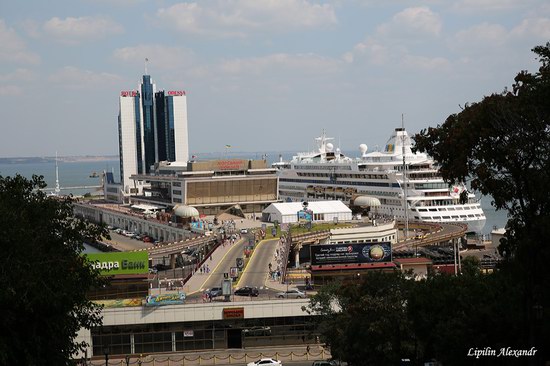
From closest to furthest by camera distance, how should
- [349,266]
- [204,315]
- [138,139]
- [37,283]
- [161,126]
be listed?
[37,283]
[204,315]
[349,266]
[138,139]
[161,126]

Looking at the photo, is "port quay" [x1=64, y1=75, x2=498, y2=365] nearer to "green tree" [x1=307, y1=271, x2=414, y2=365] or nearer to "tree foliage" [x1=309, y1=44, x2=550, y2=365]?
"tree foliage" [x1=309, y1=44, x2=550, y2=365]

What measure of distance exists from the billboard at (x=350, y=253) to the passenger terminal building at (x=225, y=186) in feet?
196

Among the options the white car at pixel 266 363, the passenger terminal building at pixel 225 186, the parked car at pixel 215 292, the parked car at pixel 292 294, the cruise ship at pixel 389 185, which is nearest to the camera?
the white car at pixel 266 363

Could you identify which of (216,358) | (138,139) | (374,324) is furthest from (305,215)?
(138,139)

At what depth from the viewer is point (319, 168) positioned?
117 m

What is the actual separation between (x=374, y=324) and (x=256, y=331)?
13.3 meters

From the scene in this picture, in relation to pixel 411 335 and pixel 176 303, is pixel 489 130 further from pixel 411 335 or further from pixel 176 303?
pixel 176 303

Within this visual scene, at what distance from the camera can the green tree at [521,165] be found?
76.8ft

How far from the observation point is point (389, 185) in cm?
10050

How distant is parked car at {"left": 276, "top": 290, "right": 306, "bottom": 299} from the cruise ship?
40589 millimetres

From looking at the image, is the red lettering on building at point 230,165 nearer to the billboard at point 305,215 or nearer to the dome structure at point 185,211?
the dome structure at point 185,211

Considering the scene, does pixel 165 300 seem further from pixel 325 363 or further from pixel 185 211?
pixel 185 211

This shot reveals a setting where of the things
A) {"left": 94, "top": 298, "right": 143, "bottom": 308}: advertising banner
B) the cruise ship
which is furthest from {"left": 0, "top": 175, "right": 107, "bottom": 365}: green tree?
the cruise ship

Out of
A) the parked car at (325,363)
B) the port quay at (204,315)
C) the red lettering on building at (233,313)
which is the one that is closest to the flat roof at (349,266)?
the port quay at (204,315)
